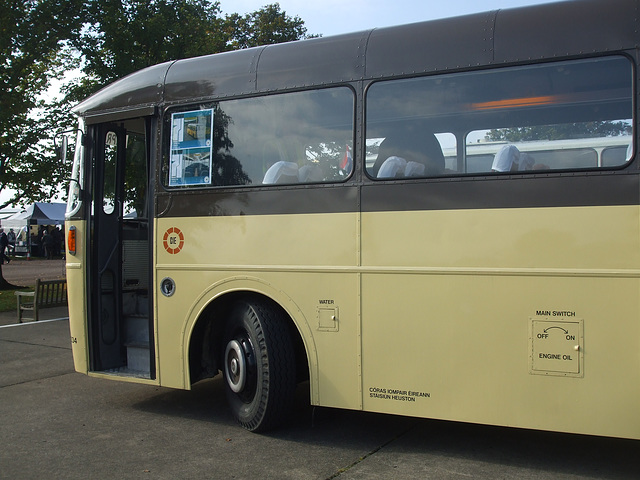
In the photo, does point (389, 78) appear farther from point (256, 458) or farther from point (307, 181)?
point (256, 458)

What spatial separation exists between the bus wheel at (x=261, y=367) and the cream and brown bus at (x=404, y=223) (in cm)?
2

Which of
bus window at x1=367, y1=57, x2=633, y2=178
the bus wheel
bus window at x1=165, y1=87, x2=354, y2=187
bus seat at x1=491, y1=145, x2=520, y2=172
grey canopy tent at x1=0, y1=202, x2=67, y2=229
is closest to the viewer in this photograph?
bus window at x1=367, y1=57, x2=633, y2=178

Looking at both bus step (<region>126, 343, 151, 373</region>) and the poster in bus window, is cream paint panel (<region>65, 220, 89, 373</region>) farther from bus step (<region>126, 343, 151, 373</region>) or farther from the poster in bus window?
the poster in bus window

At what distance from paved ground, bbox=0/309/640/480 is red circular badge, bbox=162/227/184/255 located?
5.39 feet

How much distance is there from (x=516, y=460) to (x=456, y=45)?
3.20m

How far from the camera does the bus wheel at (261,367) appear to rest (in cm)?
565

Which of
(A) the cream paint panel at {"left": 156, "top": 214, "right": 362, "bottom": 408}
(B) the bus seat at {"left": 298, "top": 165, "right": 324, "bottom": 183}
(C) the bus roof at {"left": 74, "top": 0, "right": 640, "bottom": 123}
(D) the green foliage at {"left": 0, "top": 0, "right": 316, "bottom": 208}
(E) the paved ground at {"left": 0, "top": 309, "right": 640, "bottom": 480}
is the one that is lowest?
(E) the paved ground at {"left": 0, "top": 309, "right": 640, "bottom": 480}

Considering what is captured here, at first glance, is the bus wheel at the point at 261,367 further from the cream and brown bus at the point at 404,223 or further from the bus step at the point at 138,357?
the bus step at the point at 138,357

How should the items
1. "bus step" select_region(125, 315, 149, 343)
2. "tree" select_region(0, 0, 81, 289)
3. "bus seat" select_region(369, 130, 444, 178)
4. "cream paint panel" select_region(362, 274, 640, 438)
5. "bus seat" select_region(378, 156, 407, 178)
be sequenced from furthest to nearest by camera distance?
"tree" select_region(0, 0, 81, 289), "bus step" select_region(125, 315, 149, 343), "bus seat" select_region(378, 156, 407, 178), "bus seat" select_region(369, 130, 444, 178), "cream paint panel" select_region(362, 274, 640, 438)

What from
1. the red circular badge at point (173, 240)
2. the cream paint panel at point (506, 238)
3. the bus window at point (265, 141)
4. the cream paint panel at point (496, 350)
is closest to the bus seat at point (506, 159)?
the cream paint panel at point (506, 238)

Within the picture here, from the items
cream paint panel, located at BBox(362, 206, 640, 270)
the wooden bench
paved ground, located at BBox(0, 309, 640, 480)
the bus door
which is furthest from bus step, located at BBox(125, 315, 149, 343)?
the wooden bench

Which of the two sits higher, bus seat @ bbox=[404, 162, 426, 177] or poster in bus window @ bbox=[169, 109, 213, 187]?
poster in bus window @ bbox=[169, 109, 213, 187]

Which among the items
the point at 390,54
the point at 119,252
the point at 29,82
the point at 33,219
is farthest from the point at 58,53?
the point at 33,219

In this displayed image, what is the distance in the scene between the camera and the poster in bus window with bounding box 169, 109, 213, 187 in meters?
6.11
